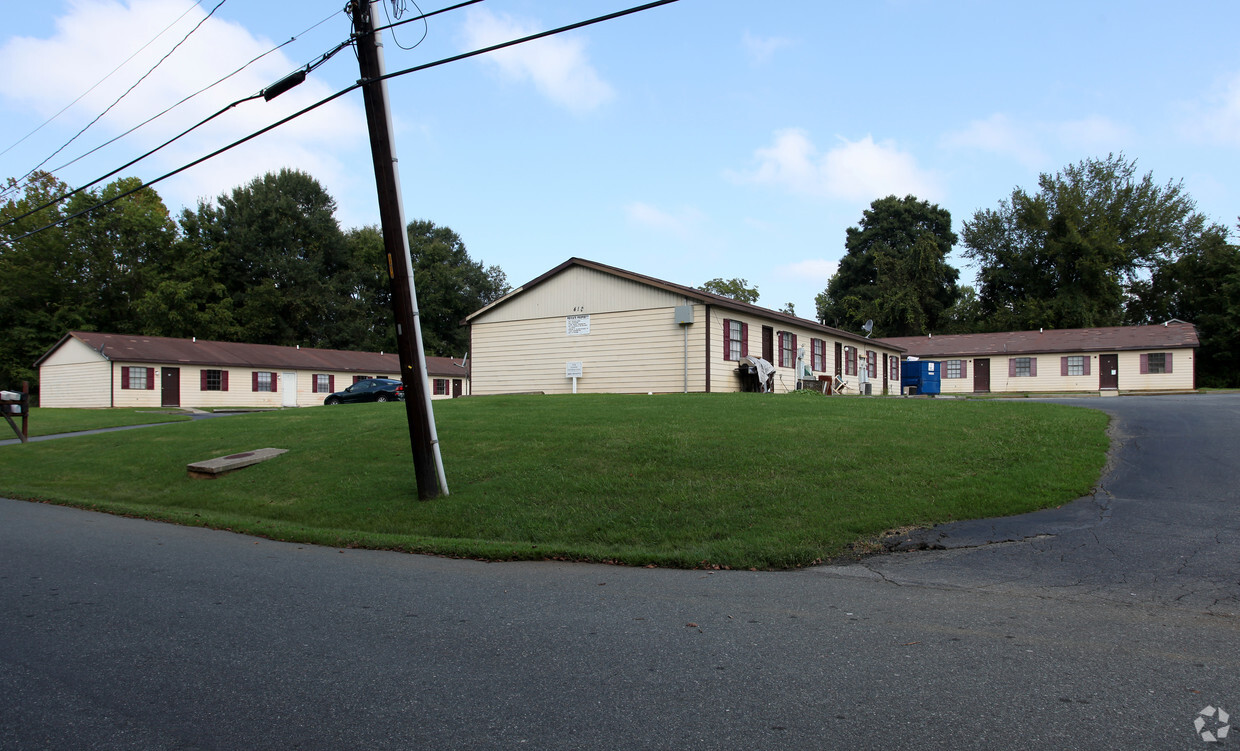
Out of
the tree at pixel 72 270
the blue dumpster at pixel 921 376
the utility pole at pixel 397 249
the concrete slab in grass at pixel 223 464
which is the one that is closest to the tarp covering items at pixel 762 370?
the blue dumpster at pixel 921 376

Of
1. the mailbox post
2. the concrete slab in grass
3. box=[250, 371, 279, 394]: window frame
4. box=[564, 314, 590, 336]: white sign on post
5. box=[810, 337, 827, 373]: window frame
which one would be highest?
box=[564, 314, 590, 336]: white sign on post

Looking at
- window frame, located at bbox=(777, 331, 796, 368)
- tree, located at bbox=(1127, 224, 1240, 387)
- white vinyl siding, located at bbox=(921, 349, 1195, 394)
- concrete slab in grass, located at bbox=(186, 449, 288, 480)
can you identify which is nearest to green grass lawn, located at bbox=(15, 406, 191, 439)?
concrete slab in grass, located at bbox=(186, 449, 288, 480)

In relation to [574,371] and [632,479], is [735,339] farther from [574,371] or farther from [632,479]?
[632,479]

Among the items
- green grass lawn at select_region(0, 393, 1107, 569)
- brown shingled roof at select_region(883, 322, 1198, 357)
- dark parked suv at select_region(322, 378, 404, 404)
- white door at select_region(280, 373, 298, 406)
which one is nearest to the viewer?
green grass lawn at select_region(0, 393, 1107, 569)

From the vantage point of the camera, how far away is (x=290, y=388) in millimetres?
43000

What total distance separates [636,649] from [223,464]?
11235 mm

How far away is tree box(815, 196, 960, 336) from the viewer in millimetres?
54719

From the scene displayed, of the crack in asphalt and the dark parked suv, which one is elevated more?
the dark parked suv

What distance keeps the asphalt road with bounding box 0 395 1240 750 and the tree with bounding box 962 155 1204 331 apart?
49169 mm

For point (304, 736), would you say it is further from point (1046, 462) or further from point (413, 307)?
point (1046, 462)

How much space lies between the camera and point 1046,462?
9.97m

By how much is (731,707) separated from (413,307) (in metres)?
7.71

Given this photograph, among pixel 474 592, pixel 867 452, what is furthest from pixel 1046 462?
pixel 474 592

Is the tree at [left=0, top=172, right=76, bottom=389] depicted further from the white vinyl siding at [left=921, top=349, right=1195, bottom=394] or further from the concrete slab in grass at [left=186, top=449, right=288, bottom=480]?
the white vinyl siding at [left=921, top=349, right=1195, bottom=394]
